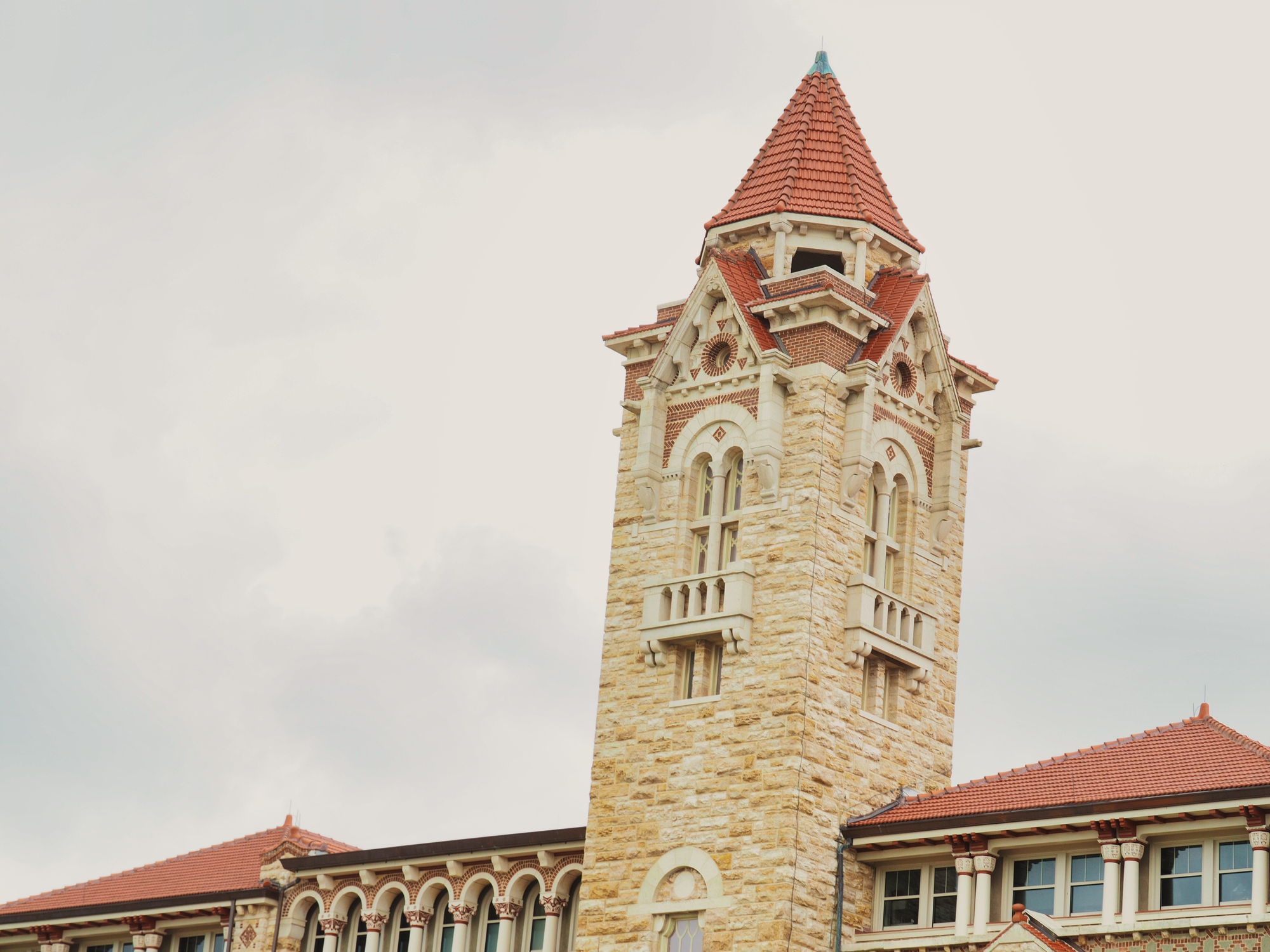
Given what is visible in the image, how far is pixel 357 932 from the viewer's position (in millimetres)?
45875

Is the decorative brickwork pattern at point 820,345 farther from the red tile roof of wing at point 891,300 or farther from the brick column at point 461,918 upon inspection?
the brick column at point 461,918

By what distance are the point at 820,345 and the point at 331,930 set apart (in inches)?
655

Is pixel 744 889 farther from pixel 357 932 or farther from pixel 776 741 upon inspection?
pixel 357 932

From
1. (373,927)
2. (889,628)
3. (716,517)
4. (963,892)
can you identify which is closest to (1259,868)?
(963,892)

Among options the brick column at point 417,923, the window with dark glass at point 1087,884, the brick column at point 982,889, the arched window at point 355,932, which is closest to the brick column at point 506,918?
the brick column at point 417,923

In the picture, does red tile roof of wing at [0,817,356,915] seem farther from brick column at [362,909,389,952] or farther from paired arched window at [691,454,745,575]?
paired arched window at [691,454,745,575]

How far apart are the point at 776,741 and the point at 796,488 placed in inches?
200

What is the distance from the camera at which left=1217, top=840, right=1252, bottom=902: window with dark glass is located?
3472 centimetres

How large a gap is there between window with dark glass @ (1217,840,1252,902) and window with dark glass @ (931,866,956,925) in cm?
503

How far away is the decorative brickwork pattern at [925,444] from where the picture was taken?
4322 cm

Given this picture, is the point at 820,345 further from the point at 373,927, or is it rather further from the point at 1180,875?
the point at 373,927

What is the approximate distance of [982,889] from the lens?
122 feet

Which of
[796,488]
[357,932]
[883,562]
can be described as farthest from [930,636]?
[357,932]

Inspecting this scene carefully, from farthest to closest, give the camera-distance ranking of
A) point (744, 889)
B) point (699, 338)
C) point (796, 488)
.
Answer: point (699, 338) → point (796, 488) → point (744, 889)
